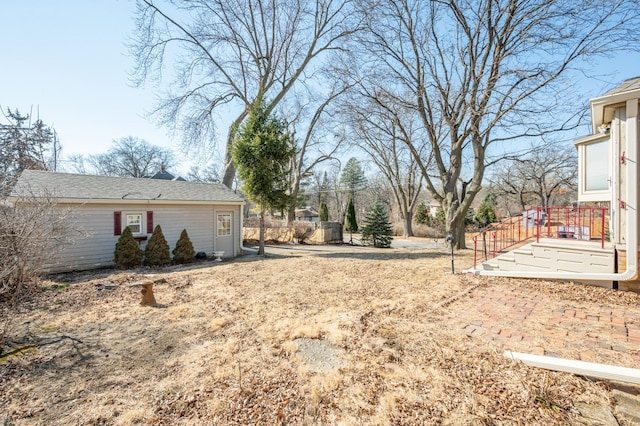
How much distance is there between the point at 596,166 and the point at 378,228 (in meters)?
11.4

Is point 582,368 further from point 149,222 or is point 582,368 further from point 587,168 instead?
point 149,222

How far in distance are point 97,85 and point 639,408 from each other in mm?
14285

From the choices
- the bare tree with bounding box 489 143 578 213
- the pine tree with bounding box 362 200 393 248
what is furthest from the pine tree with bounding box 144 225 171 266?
the bare tree with bounding box 489 143 578 213

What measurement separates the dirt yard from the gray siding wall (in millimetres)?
3943

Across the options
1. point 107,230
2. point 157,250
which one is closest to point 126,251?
point 157,250

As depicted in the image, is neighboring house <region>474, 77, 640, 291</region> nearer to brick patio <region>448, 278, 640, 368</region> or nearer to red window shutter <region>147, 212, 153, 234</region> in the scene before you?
brick patio <region>448, 278, 640, 368</region>

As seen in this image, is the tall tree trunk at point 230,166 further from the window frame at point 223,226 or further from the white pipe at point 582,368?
the white pipe at point 582,368

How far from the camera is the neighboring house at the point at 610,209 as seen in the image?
4559 millimetres

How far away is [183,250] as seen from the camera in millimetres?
10156

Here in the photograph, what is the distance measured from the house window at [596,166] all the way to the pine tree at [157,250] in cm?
1243

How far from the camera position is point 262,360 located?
301cm

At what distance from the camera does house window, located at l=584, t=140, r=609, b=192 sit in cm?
568

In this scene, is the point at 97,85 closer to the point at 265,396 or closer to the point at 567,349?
the point at 265,396

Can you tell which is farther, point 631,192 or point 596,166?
point 596,166
